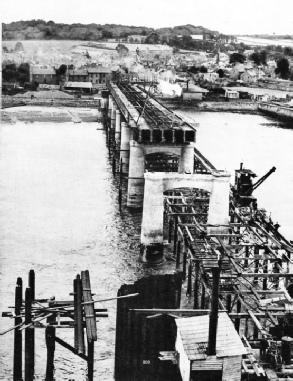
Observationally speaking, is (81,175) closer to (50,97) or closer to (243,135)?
(243,135)

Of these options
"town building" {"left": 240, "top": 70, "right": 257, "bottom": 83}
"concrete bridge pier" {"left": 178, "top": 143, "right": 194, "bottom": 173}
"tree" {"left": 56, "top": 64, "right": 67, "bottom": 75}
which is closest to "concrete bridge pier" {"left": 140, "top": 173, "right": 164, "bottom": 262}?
"concrete bridge pier" {"left": 178, "top": 143, "right": 194, "bottom": 173}

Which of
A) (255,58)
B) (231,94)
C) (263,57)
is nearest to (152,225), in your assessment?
(231,94)

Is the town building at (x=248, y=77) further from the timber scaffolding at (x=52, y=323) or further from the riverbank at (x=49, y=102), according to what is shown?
the timber scaffolding at (x=52, y=323)

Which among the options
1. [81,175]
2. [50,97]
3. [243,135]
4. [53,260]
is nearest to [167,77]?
[50,97]

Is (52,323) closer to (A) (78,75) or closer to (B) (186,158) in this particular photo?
(B) (186,158)

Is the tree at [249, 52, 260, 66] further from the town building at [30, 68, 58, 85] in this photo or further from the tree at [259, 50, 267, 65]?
the town building at [30, 68, 58, 85]
